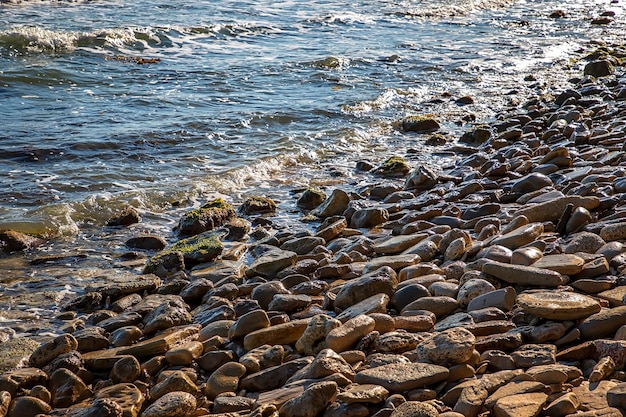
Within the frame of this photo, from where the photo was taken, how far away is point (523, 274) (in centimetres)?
390

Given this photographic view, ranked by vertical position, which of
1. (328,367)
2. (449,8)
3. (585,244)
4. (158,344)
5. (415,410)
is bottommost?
(158,344)

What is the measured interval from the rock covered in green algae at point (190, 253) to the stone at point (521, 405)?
145 inches

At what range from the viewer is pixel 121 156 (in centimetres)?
895

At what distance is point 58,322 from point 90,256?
133 cm

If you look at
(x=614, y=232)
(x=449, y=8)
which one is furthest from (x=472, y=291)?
(x=449, y=8)

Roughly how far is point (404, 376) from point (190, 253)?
3.36 metres

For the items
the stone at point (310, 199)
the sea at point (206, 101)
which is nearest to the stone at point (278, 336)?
the sea at point (206, 101)

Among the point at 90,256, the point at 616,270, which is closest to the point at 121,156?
the point at 90,256

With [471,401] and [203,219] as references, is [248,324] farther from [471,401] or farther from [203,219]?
[203,219]

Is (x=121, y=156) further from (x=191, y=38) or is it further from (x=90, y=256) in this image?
(x=191, y=38)

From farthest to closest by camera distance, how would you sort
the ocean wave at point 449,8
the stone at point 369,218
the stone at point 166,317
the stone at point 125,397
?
the ocean wave at point 449,8 → the stone at point 369,218 → the stone at point 166,317 → the stone at point 125,397

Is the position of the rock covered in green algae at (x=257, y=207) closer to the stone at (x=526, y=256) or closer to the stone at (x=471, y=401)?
the stone at (x=526, y=256)

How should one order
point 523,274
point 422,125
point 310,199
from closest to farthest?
point 523,274, point 310,199, point 422,125

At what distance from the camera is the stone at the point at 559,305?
3303mm
